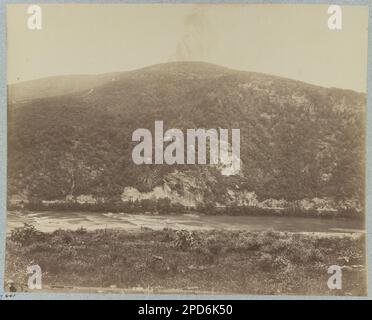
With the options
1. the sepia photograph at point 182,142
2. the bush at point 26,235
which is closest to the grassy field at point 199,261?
the sepia photograph at point 182,142

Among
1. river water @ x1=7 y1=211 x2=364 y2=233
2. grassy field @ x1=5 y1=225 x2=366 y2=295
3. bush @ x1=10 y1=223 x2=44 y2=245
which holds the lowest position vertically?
grassy field @ x1=5 y1=225 x2=366 y2=295

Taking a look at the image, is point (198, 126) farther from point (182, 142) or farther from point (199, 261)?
point (199, 261)

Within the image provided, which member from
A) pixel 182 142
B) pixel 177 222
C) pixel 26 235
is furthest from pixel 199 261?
pixel 26 235

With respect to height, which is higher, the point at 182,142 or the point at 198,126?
the point at 198,126

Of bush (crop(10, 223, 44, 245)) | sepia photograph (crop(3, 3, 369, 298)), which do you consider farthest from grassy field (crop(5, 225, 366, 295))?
bush (crop(10, 223, 44, 245))

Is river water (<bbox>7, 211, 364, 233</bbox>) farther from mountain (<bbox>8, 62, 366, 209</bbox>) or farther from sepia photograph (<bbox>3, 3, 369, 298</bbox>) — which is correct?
mountain (<bbox>8, 62, 366, 209</bbox>)
